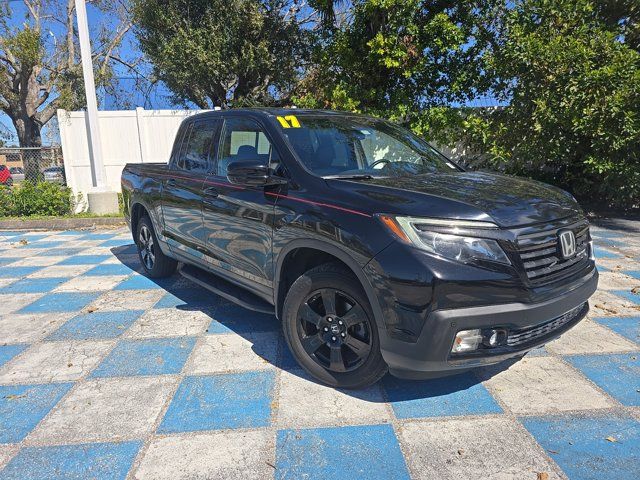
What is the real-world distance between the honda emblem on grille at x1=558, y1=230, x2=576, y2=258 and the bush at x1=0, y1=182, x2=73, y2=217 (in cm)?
1041

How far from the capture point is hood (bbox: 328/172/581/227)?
8.00 ft

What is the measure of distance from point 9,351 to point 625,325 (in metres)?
5.36

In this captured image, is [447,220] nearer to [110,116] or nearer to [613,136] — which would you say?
[613,136]

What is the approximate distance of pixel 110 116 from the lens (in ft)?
34.6

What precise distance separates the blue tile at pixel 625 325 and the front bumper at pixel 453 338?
177 cm

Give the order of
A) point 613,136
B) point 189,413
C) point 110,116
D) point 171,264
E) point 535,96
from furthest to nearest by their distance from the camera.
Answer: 1. point 110,116
2. point 535,96
3. point 613,136
4. point 171,264
5. point 189,413

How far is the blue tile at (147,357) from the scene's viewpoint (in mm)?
3320

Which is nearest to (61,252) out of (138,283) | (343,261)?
(138,283)

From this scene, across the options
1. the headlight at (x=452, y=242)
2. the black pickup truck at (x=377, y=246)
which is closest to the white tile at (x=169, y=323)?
the black pickup truck at (x=377, y=246)

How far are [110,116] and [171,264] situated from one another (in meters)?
6.79

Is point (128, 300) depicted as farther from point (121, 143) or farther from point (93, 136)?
point (121, 143)

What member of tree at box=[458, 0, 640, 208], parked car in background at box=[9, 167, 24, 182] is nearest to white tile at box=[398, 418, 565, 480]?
tree at box=[458, 0, 640, 208]

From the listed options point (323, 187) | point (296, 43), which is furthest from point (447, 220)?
point (296, 43)

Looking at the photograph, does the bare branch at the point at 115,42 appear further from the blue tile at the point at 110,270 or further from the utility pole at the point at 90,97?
the blue tile at the point at 110,270
